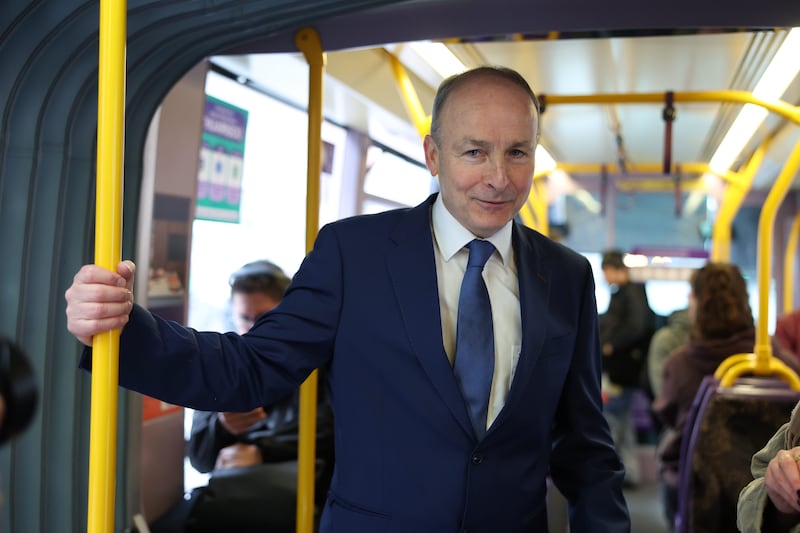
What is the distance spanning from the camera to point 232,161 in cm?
453

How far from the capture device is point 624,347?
7.41 m

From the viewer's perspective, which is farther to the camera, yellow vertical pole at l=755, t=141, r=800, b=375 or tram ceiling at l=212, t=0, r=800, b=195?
yellow vertical pole at l=755, t=141, r=800, b=375

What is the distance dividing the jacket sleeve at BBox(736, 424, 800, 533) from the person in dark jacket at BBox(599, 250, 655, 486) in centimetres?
544

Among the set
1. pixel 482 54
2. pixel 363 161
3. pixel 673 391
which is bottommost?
pixel 673 391

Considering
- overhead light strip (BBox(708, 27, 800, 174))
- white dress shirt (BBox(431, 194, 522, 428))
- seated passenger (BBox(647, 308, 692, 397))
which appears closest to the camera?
white dress shirt (BBox(431, 194, 522, 428))

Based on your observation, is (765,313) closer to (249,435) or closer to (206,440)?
(249,435)

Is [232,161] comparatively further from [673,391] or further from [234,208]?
[673,391]

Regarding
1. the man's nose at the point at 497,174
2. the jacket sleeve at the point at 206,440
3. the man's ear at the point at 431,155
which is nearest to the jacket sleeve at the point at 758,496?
the man's nose at the point at 497,174

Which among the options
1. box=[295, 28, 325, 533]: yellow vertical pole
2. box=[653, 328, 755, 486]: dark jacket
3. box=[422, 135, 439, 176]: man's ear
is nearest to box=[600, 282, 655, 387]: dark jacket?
box=[653, 328, 755, 486]: dark jacket

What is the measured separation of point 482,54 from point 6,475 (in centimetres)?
346

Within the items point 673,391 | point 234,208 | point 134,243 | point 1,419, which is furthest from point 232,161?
point 1,419

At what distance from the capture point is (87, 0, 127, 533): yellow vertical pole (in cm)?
129

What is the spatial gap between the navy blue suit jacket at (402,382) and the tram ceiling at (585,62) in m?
0.65

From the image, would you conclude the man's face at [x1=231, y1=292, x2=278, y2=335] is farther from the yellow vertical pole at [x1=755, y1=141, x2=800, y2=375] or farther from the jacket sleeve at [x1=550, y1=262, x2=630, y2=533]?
the yellow vertical pole at [x1=755, y1=141, x2=800, y2=375]
